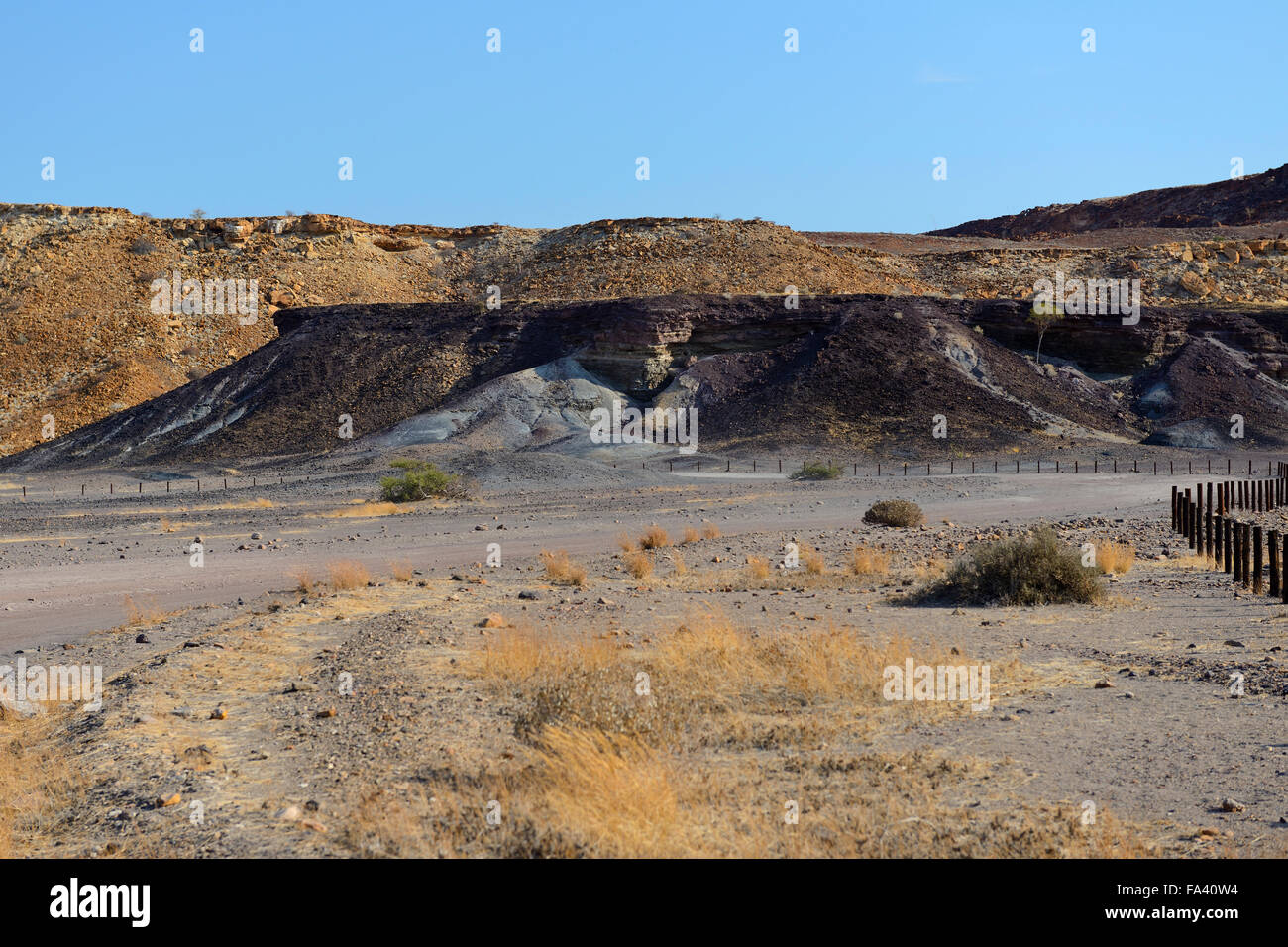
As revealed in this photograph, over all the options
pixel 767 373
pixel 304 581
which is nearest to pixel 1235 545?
pixel 304 581

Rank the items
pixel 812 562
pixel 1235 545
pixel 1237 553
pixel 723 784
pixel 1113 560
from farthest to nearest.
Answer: pixel 812 562, pixel 1113 560, pixel 1235 545, pixel 1237 553, pixel 723 784

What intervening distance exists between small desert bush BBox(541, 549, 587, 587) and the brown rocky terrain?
52.3 m

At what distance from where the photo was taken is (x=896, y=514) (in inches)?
1008

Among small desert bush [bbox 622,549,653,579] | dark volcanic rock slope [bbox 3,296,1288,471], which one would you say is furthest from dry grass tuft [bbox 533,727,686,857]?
dark volcanic rock slope [bbox 3,296,1288,471]

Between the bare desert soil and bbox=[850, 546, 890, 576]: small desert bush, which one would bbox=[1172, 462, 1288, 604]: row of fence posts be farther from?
bbox=[850, 546, 890, 576]: small desert bush

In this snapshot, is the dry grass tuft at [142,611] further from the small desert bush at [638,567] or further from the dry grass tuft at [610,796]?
the dry grass tuft at [610,796]

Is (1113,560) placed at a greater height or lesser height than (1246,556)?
lesser

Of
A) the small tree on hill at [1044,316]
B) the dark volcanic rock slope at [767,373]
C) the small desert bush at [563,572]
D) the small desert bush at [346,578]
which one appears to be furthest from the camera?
the small tree on hill at [1044,316]

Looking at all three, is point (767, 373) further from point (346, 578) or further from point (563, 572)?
point (346, 578)

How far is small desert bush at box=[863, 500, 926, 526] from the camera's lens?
25609mm

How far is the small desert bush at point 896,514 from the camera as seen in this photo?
2561cm

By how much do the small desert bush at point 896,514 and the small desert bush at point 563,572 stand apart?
9869 mm

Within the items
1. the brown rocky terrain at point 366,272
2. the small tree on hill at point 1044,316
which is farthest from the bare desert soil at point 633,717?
the brown rocky terrain at point 366,272

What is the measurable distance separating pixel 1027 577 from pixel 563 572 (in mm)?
6651
